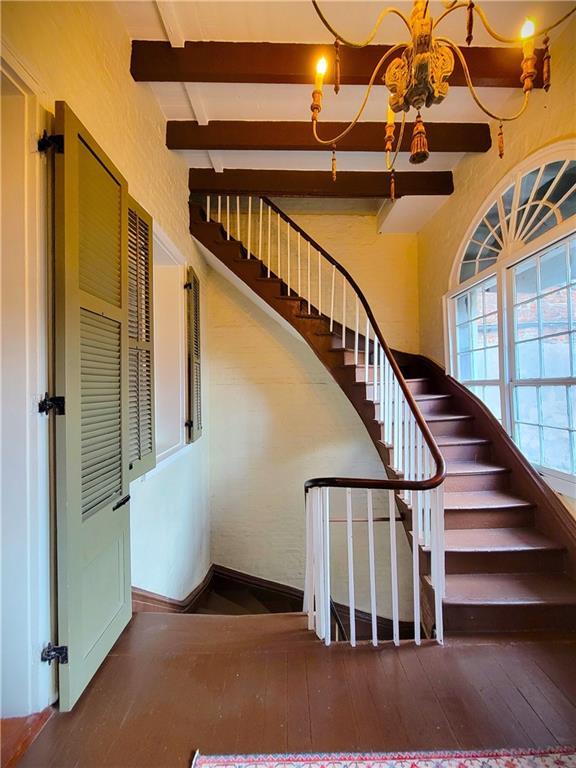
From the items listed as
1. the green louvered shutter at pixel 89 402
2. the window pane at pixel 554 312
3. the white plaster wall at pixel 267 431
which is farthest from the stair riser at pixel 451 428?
the green louvered shutter at pixel 89 402

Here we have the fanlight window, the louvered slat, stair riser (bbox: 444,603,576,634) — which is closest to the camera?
the louvered slat

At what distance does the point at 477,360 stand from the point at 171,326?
2820mm

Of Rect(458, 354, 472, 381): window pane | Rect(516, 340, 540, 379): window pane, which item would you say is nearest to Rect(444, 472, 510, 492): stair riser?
Rect(516, 340, 540, 379): window pane

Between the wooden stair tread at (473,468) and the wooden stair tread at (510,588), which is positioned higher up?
the wooden stair tread at (473,468)

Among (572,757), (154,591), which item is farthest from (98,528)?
(572,757)

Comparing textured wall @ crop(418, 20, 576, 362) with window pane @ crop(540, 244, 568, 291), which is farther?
window pane @ crop(540, 244, 568, 291)

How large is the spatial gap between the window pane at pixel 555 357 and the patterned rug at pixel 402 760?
1.91 metres

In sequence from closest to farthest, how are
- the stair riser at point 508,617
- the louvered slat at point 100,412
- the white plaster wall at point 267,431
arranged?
the louvered slat at point 100,412 < the stair riser at point 508,617 < the white plaster wall at point 267,431

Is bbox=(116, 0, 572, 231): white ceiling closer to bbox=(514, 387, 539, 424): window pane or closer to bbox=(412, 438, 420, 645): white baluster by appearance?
bbox=(514, 387, 539, 424): window pane

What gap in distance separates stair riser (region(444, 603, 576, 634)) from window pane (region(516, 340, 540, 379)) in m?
1.46

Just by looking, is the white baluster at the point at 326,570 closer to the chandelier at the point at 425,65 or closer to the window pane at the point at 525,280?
the chandelier at the point at 425,65

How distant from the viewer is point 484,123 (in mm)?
2686

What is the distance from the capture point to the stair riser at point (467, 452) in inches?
110

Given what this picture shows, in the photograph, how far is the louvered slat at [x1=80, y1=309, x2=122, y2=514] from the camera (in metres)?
1.41
